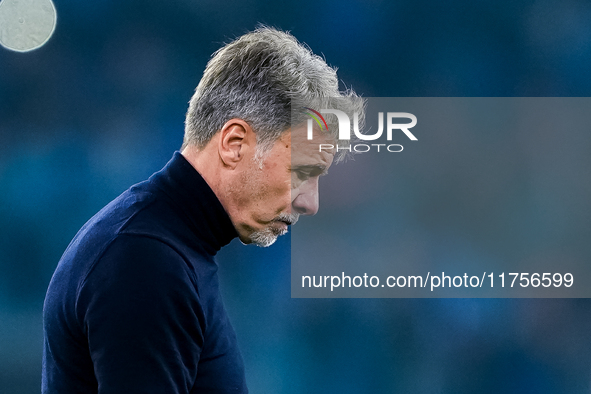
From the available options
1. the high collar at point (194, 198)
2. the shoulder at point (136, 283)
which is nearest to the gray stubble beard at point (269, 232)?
the high collar at point (194, 198)

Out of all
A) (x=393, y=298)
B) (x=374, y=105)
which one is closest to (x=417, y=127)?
(x=374, y=105)

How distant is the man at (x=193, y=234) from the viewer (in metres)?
0.65

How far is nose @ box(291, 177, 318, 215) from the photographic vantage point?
0.97 meters

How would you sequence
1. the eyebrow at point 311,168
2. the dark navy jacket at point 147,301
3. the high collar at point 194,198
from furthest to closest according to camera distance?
the eyebrow at point 311,168, the high collar at point 194,198, the dark navy jacket at point 147,301

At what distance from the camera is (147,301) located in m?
0.66

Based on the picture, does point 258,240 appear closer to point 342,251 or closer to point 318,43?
point 342,251

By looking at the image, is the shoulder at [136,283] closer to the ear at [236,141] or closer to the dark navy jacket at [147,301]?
the dark navy jacket at [147,301]

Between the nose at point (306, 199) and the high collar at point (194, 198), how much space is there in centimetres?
15

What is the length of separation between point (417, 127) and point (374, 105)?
0.20 m

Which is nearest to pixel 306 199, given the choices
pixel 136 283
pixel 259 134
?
pixel 259 134

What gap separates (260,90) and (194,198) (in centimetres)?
23

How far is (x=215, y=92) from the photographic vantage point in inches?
36.4

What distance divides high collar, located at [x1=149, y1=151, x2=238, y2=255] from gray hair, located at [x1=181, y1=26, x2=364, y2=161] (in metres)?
0.07

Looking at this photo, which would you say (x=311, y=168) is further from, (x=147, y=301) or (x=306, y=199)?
(x=147, y=301)
